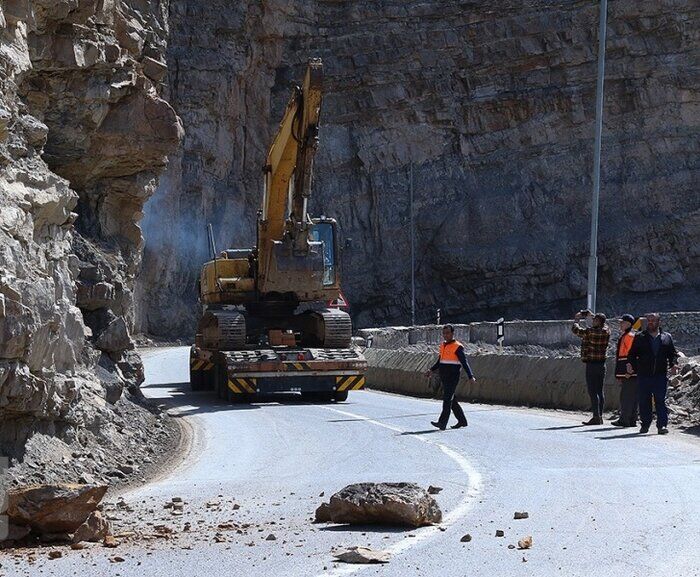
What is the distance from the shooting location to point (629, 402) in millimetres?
16594

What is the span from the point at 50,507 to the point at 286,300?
16881 millimetres

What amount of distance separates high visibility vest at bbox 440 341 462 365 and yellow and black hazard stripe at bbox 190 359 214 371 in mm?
9202

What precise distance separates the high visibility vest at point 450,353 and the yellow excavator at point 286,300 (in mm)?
5802

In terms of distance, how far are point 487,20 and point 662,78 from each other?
366 inches

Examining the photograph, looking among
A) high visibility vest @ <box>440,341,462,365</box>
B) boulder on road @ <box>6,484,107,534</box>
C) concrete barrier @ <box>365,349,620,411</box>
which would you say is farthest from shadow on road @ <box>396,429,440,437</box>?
boulder on road @ <box>6,484,107,534</box>

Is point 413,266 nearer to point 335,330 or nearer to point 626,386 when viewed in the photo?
point 335,330

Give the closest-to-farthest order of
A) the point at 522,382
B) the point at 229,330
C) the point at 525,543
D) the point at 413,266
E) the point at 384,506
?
the point at 525,543 → the point at 384,506 → the point at 522,382 → the point at 229,330 → the point at 413,266

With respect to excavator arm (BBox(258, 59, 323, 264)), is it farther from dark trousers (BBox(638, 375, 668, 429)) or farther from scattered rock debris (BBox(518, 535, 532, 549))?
scattered rock debris (BBox(518, 535, 532, 549))

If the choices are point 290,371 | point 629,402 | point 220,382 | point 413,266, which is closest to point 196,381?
point 220,382

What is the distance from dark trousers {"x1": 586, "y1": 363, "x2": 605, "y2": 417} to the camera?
17031 mm

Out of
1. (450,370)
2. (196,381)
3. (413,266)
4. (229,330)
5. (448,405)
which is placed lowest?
(196,381)

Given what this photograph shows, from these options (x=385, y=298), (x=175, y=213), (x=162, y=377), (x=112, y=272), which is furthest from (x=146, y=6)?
(x=385, y=298)

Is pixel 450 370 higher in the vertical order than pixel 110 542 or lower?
higher

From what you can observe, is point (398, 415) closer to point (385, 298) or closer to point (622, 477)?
point (622, 477)
